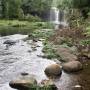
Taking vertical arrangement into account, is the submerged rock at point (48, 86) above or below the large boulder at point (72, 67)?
above

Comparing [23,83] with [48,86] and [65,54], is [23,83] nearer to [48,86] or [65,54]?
[48,86]

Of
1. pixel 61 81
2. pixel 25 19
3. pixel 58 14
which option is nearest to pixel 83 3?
pixel 61 81

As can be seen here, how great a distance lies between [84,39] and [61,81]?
898 centimetres

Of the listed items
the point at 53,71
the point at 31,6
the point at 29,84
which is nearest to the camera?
the point at 29,84

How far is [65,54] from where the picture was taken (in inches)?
740

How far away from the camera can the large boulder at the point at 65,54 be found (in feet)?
58.6

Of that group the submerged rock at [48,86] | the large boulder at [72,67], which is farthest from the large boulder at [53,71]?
the submerged rock at [48,86]

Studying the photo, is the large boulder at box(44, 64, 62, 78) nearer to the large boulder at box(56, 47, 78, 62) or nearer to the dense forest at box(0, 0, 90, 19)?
the large boulder at box(56, 47, 78, 62)

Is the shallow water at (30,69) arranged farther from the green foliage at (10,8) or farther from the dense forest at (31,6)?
the green foliage at (10,8)

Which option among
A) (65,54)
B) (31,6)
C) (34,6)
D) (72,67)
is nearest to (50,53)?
(65,54)

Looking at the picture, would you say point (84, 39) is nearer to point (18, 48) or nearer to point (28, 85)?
point (18, 48)

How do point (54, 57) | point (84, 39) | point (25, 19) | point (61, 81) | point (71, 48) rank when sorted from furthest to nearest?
point (25, 19)
point (84, 39)
point (71, 48)
point (54, 57)
point (61, 81)

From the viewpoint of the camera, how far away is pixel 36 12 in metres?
68.4

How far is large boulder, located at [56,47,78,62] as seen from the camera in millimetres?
17875
